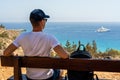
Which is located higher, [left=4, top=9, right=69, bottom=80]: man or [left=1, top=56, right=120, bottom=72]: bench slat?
[left=4, top=9, right=69, bottom=80]: man

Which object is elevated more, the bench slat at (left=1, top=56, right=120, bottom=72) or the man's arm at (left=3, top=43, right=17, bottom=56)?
the man's arm at (left=3, top=43, right=17, bottom=56)

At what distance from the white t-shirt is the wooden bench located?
0.26 feet

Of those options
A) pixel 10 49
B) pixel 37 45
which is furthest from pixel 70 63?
pixel 10 49

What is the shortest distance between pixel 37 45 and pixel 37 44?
0.01 meters

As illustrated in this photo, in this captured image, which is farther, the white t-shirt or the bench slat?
the white t-shirt

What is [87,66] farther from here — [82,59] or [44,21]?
[44,21]

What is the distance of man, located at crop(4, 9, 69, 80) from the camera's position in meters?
3.95

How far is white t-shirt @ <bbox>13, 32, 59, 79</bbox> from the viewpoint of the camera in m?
3.96

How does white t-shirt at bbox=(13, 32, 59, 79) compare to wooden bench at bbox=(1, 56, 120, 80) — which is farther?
white t-shirt at bbox=(13, 32, 59, 79)

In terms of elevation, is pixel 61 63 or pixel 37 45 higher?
pixel 37 45

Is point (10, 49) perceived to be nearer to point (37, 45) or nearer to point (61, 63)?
point (37, 45)

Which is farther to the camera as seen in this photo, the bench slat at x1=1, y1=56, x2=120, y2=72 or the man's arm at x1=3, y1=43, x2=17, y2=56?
the man's arm at x1=3, y1=43, x2=17, y2=56

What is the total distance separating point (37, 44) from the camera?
4.00 meters

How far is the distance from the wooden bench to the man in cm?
7
